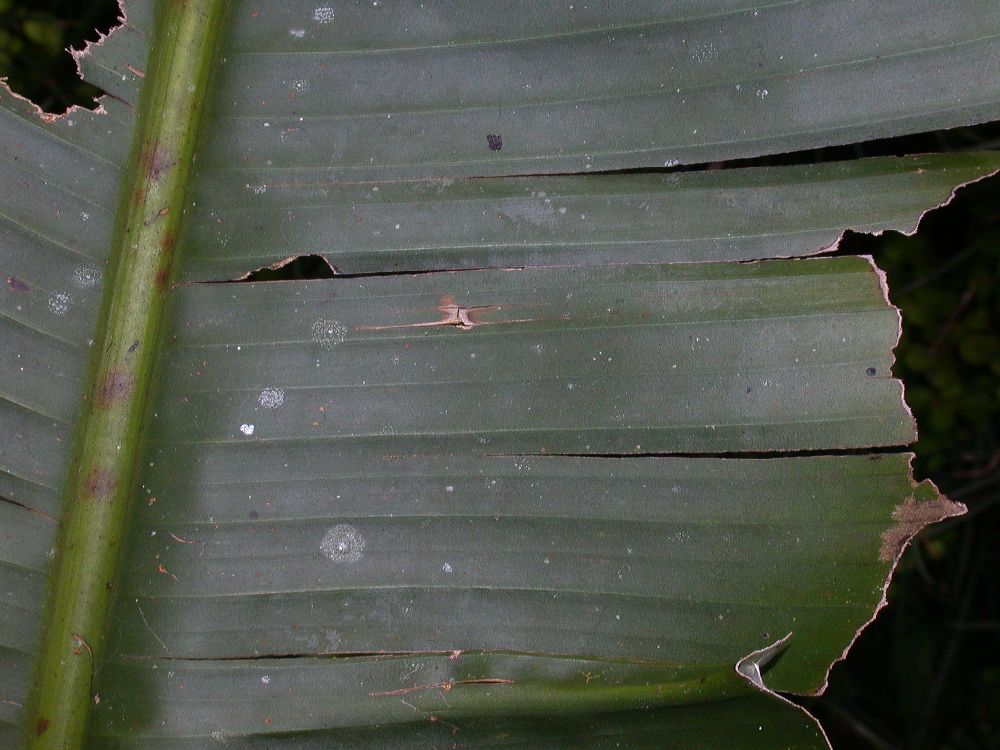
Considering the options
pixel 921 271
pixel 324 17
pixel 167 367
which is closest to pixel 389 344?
pixel 167 367

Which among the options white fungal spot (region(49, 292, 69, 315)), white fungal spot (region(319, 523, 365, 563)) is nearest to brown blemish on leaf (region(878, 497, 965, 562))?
white fungal spot (region(319, 523, 365, 563))

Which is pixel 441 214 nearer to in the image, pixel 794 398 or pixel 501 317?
pixel 501 317

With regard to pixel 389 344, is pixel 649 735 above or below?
below

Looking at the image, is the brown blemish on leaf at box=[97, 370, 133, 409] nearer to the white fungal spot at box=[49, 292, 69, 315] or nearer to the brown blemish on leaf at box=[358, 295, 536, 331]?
the white fungal spot at box=[49, 292, 69, 315]

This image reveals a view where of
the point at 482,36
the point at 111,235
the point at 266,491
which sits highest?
the point at 482,36

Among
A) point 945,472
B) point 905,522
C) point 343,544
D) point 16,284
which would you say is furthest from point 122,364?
point 945,472

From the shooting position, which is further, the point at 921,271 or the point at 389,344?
the point at 921,271

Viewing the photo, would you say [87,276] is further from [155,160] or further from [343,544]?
[343,544]
